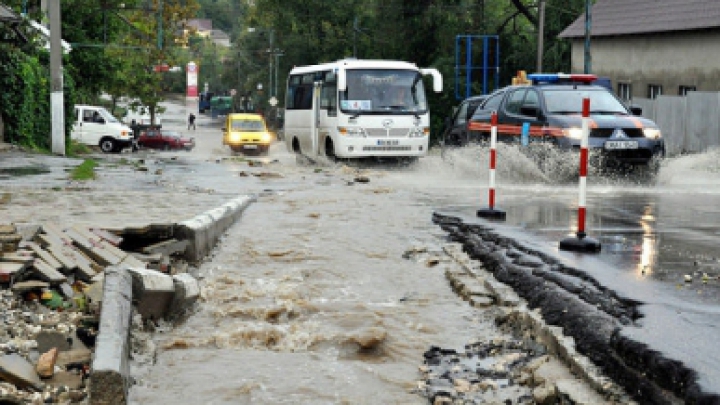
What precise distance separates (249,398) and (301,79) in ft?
80.2

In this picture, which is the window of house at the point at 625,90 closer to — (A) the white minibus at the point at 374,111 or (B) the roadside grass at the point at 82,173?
(A) the white minibus at the point at 374,111

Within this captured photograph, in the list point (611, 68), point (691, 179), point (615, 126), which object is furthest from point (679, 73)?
point (615, 126)

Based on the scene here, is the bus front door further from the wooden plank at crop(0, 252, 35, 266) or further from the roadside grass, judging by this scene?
the wooden plank at crop(0, 252, 35, 266)

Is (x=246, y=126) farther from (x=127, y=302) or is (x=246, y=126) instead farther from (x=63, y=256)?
(x=127, y=302)

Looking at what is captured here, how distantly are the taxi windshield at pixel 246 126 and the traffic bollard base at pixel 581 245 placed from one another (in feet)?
113

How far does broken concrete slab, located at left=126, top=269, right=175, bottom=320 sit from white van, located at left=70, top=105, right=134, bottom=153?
33.9 meters

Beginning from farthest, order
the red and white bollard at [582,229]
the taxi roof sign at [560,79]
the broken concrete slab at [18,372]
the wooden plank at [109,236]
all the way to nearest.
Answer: the taxi roof sign at [560,79] < the red and white bollard at [582,229] < the wooden plank at [109,236] < the broken concrete slab at [18,372]

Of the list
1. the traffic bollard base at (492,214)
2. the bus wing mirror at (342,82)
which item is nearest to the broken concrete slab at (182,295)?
the traffic bollard base at (492,214)

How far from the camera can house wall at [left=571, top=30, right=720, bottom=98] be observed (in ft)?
101

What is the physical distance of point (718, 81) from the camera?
30.3 meters

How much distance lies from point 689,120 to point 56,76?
18000mm

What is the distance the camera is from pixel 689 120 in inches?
1160

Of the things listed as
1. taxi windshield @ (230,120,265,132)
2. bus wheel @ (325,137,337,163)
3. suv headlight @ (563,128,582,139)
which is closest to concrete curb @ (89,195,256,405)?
suv headlight @ (563,128,582,139)

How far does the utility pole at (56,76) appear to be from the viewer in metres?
26.8
